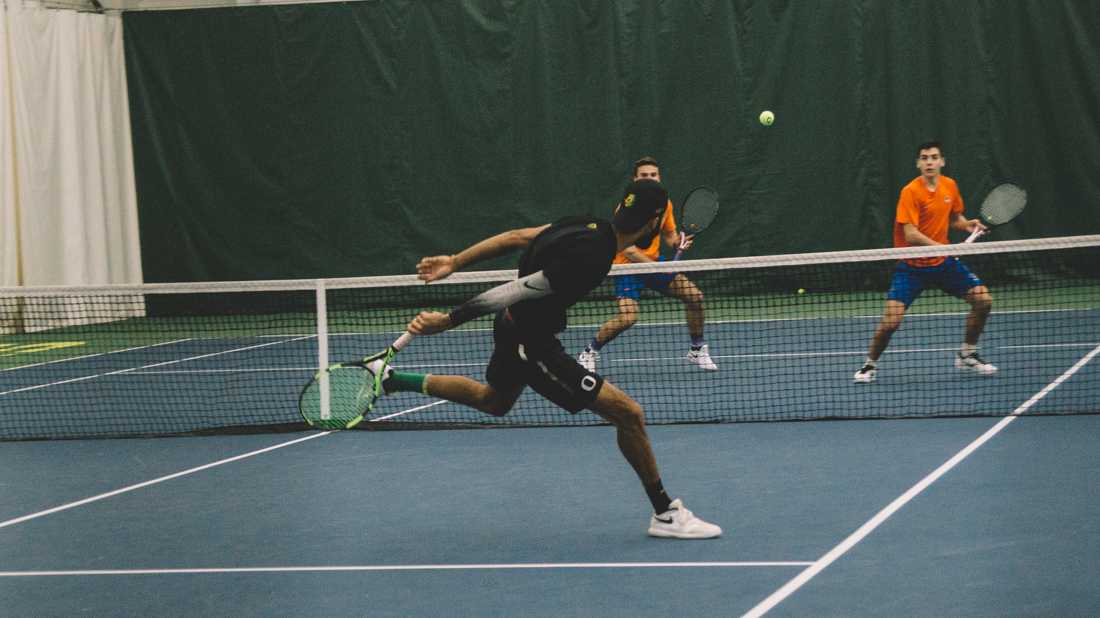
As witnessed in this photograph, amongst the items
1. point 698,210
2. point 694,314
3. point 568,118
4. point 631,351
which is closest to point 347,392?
point 694,314

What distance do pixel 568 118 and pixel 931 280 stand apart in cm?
775

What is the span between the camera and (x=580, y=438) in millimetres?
7004

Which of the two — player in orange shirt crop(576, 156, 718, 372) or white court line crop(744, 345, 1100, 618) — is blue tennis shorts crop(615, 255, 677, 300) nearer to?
player in orange shirt crop(576, 156, 718, 372)

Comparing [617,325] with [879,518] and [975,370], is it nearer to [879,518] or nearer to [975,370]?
[975,370]

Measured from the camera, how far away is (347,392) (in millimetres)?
5195

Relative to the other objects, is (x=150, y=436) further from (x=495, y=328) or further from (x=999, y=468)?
(x=999, y=468)

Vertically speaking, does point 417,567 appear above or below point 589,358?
below

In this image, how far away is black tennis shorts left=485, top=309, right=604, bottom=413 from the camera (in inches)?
188

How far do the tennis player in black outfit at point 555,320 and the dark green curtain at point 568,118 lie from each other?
10.3 m

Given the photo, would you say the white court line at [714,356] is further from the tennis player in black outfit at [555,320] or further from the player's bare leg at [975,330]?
the tennis player in black outfit at [555,320]

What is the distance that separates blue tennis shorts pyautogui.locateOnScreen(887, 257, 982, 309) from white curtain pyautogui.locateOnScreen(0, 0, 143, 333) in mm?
9034

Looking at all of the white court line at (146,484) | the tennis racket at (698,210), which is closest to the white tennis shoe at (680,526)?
the white court line at (146,484)

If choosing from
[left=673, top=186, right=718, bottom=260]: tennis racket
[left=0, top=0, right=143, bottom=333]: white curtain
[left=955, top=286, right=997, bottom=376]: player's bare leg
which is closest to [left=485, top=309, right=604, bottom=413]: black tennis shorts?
[left=955, top=286, right=997, bottom=376]: player's bare leg

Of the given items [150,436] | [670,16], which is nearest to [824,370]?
[150,436]
